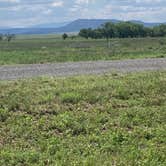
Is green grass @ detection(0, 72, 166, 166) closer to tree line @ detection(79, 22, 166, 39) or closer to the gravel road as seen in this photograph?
the gravel road

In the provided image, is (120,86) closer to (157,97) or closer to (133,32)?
(157,97)

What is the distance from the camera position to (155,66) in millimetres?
17047

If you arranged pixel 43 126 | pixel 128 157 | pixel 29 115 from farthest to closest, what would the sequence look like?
pixel 29 115
pixel 43 126
pixel 128 157

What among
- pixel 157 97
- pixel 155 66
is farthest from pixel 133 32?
pixel 157 97

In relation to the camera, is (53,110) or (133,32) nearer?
(53,110)

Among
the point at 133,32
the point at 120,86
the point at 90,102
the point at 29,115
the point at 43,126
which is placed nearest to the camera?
the point at 43,126

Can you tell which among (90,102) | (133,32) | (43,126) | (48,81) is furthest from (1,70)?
(133,32)

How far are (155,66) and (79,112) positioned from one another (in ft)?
24.3

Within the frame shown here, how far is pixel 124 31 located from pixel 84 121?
79.6 meters

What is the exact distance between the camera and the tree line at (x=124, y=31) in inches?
3388

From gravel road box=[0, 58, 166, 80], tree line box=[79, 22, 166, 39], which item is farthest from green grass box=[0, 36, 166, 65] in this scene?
tree line box=[79, 22, 166, 39]

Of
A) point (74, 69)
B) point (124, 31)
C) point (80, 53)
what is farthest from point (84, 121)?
point (124, 31)

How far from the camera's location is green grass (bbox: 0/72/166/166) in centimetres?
791

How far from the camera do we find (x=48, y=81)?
504 inches
